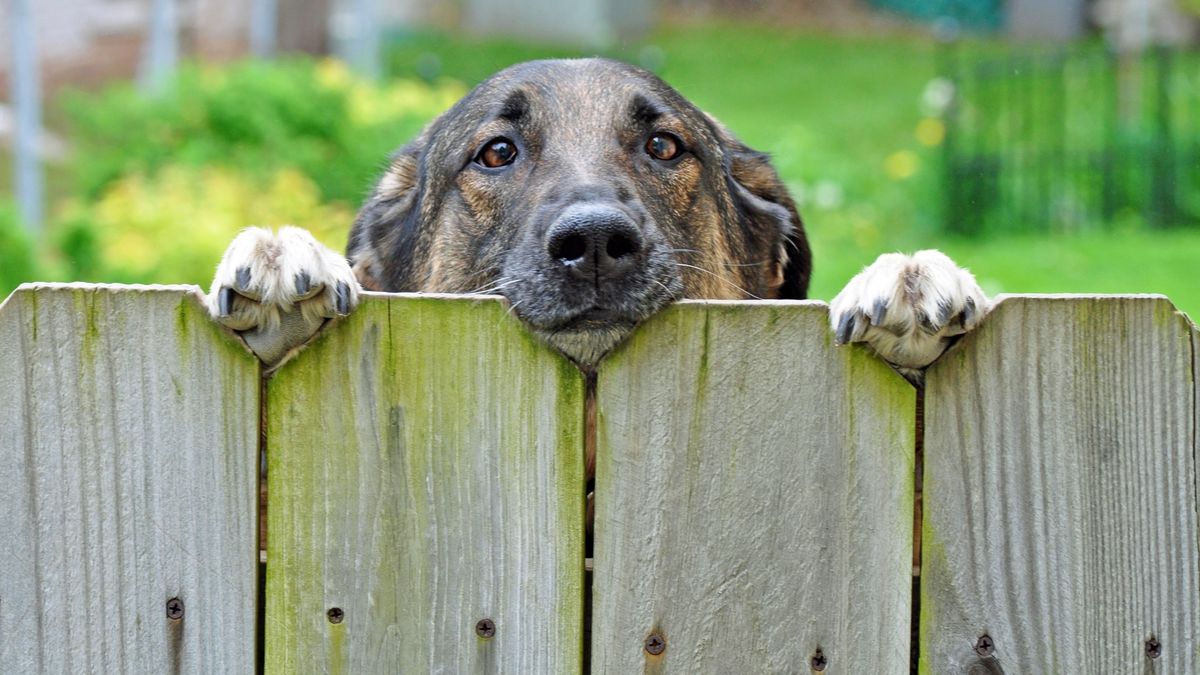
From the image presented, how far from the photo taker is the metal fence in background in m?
13.8

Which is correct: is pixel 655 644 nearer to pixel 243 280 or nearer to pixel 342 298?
pixel 342 298

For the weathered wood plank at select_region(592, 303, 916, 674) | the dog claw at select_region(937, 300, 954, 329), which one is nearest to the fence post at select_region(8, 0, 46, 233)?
the weathered wood plank at select_region(592, 303, 916, 674)

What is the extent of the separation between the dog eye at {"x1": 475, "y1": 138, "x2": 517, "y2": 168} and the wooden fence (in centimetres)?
183

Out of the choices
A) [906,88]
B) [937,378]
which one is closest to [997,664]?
[937,378]

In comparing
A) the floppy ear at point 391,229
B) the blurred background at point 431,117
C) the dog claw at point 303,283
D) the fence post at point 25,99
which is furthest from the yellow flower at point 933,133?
the dog claw at point 303,283

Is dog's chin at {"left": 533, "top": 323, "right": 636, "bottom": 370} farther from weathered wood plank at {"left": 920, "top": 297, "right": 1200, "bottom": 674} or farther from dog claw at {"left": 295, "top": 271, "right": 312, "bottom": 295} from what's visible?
weathered wood plank at {"left": 920, "top": 297, "right": 1200, "bottom": 674}

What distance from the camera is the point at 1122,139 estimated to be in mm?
14102

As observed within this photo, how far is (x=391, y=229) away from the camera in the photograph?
505 cm

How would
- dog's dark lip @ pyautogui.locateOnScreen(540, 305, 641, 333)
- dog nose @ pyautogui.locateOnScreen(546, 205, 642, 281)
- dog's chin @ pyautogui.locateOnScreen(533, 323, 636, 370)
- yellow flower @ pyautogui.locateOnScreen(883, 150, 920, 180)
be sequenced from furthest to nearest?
yellow flower @ pyautogui.locateOnScreen(883, 150, 920, 180), dog nose @ pyautogui.locateOnScreen(546, 205, 642, 281), dog's dark lip @ pyautogui.locateOnScreen(540, 305, 641, 333), dog's chin @ pyautogui.locateOnScreen(533, 323, 636, 370)

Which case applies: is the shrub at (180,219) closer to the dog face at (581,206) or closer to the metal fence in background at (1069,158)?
the dog face at (581,206)

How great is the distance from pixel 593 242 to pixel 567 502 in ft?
3.29

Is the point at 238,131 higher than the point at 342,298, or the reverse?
the point at 238,131

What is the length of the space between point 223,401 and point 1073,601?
1601 millimetres

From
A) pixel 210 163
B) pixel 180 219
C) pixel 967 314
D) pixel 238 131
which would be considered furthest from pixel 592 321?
pixel 238 131
